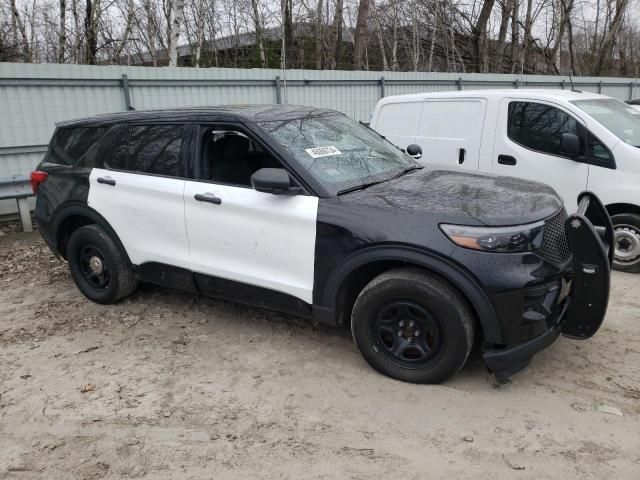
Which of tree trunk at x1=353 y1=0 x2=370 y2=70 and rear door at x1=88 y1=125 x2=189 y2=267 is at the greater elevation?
tree trunk at x1=353 y1=0 x2=370 y2=70

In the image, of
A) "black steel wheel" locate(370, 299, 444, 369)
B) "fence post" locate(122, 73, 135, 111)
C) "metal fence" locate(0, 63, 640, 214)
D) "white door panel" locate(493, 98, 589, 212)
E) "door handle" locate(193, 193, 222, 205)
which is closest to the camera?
"black steel wheel" locate(370, 299, 444, 369)

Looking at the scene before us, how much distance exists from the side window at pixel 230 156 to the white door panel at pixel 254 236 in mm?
167

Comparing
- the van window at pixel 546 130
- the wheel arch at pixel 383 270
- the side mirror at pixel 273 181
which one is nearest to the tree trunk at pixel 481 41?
the van window at pixel 546 130

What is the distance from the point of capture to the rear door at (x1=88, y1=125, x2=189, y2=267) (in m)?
4.15

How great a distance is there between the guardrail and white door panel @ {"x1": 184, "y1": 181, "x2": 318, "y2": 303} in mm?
4423

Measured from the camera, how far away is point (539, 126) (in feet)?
19.7

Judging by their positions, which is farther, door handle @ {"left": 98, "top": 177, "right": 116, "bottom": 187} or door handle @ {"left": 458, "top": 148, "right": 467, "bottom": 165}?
door handle @ {"left": 458, "top": 148, "right": 467, "bottom": 165}

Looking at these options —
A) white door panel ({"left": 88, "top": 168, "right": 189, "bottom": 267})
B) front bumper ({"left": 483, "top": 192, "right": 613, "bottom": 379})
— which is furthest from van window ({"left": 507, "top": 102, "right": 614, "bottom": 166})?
white door panel ({"left": 88, "top": 168, "right": 189, "bottom": 267})

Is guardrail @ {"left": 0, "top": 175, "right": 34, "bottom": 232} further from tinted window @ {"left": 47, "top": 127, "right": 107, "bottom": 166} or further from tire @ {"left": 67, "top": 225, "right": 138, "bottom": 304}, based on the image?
tire @ {"left": 67, "top": 225, "right": 138, "bottom": 304}

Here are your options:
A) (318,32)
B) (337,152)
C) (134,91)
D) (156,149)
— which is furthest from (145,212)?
(318,32)

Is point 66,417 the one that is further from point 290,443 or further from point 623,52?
point 623,52

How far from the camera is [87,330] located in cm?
440

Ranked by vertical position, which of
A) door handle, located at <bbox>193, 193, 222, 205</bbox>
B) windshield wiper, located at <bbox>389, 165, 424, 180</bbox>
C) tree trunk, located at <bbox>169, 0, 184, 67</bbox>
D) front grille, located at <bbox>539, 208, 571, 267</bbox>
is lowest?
front grille, located at <bbox>539, 208, 571, 267</bbox>

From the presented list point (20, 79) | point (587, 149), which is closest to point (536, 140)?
point (587, 149)
